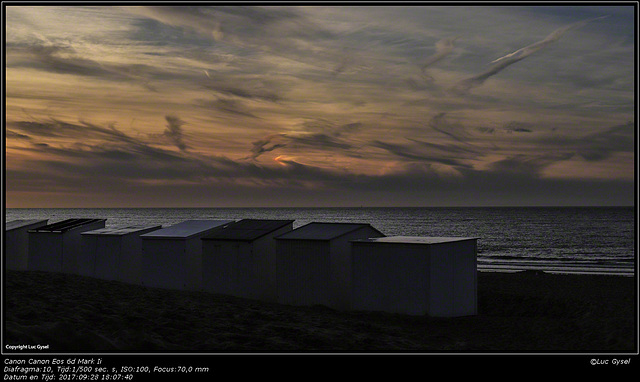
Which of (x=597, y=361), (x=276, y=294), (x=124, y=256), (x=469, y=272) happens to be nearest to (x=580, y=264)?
(x=469, y=272)

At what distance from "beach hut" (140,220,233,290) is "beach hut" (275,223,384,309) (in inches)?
181

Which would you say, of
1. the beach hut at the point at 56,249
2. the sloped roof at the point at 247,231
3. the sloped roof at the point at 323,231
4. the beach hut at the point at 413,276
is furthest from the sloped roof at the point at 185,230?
the beach hut at the point at 413,276

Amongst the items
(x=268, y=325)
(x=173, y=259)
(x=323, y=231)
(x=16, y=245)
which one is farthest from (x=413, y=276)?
(x=16, y=245)

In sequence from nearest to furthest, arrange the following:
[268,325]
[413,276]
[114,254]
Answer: [268,325] < [413,276] < [114,254]

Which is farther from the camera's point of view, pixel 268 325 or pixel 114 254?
pixel 114 254

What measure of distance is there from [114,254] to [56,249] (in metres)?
4.08

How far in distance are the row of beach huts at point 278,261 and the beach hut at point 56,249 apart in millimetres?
50

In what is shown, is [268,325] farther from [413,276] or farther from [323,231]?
[323,231]

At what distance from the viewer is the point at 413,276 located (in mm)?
17094

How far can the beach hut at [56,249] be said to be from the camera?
27.1 metres

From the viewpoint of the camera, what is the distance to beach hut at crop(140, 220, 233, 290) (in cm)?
2269

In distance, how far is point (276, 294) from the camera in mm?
20031

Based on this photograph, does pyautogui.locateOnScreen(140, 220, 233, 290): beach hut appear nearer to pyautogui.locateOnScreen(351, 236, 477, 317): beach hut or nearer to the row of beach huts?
the row of beach huts

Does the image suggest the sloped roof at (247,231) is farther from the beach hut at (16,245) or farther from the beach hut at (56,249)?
the beach hut at (16,245)
